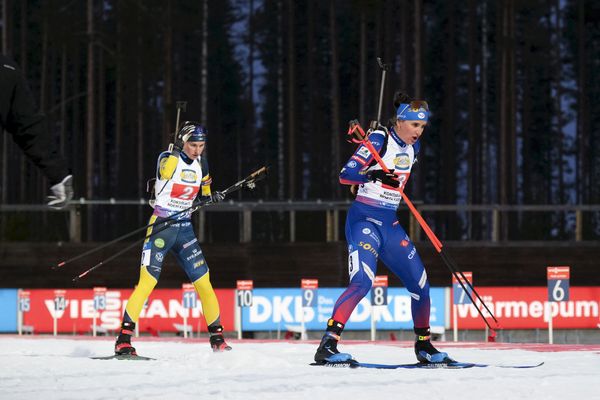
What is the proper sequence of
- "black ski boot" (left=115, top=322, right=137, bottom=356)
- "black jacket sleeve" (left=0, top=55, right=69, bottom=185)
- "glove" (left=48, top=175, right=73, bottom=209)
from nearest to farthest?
"black jacket sleeve" (left=0, top=55, right=69, bottom=185), "glove" (left=48, top=175, right=73, bottom=209), "black ski boot" (left=115, top=322, right=137, bottom=356)

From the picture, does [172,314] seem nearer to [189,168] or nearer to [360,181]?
[189,168]

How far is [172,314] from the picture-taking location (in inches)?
775

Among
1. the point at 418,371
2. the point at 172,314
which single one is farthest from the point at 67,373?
the point at 172,314

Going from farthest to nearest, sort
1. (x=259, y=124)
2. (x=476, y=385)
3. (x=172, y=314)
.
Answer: (x=259, y=124)
(x=172, y=314)
(x=476, y=385)

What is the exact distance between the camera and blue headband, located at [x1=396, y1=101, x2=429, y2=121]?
29.4 feet

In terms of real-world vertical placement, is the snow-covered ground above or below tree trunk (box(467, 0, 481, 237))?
below

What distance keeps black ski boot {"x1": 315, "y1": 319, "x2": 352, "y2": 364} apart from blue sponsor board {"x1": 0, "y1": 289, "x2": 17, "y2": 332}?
458 inches

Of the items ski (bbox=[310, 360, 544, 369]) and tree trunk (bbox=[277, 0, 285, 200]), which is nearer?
ski (bbox=[310, 360, 544, 369])

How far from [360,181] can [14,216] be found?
1685cm

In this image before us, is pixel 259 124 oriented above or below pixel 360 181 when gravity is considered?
above

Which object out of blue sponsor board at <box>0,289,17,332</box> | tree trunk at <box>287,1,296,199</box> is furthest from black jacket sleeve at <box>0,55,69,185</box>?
tree trunk at <box>287,1,296,199</box>

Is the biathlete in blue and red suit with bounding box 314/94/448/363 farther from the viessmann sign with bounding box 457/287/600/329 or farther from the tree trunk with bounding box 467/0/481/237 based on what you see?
the tree trunk with bounding box 467/0/481/237

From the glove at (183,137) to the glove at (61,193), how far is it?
4717 mm

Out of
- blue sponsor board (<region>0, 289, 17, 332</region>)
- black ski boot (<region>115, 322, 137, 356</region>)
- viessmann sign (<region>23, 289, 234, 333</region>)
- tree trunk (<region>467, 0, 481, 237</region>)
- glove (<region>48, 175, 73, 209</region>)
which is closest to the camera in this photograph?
glove (<region>48, 175, 73, 209</region>)
